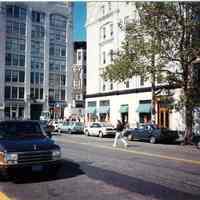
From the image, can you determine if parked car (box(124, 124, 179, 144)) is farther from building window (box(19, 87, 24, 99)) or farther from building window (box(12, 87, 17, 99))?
building window (box(19, 87, 24, 99))

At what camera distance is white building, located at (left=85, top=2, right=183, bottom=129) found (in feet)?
135

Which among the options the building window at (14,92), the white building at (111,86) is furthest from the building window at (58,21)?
the white building at (111,86)

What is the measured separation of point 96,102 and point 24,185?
→ 4196 centimetres

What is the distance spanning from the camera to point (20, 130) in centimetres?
1132

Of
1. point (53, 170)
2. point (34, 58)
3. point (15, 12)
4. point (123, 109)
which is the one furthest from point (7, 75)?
point (53, 170)

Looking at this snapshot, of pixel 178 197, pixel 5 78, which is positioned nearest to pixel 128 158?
pixel 178 197

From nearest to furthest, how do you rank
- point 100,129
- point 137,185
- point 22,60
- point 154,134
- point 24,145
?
point 137,185, point 24,145, point 154,134, point 100,129, point 22,60

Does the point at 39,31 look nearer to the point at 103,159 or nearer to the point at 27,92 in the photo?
the point at 27,92

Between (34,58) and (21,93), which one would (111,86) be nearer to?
(21,93)

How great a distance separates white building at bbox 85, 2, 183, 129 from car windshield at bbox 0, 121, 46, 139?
26789mm

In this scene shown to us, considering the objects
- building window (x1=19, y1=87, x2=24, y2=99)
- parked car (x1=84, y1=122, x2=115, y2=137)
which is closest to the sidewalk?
parked car (x1=84, y1=122, x2=115, y2=137)

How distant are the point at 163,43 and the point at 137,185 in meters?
18.2

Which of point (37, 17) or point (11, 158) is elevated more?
point (37, 17)

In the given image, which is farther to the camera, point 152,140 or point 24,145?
point 152,140
